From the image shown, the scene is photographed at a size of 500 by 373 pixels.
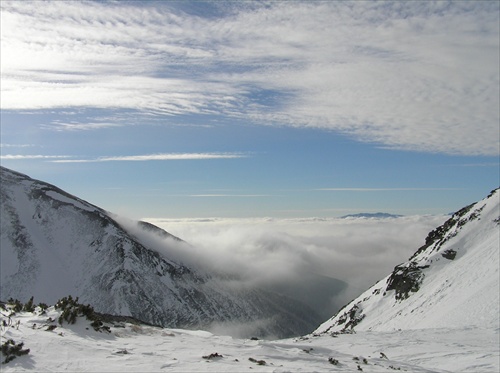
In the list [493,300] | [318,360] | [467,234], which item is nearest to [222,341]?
[318,360]

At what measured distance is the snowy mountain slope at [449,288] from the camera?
38.2m

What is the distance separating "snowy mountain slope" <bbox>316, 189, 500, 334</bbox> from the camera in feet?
125

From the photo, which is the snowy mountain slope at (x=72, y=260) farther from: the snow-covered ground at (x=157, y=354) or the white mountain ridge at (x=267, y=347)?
the snow-covered ground at (x=157, y=354)

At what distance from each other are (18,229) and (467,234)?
6631 inches

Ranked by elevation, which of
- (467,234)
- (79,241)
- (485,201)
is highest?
(485,201)

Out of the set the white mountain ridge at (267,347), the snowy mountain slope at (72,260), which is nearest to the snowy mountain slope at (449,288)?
the white mountain ridge at (267,347)

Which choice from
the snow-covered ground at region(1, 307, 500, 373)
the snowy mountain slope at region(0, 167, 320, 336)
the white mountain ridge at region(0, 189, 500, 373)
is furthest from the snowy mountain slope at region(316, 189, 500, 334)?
the snowy mountain slope at region(0, 167, 320, 336)

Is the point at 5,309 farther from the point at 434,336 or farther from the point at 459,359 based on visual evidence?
the point at 434,336

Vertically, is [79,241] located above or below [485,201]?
below

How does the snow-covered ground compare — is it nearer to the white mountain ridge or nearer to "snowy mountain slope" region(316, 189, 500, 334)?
the white mountain ridge

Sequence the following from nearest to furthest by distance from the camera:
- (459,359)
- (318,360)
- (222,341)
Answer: (318,360) < (222,341) < (459,359)

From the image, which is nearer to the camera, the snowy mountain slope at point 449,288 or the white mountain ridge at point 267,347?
the white mountain ridge at point 267,347

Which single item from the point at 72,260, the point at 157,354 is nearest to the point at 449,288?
the point at 157,354

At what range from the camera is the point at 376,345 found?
21.2 m
